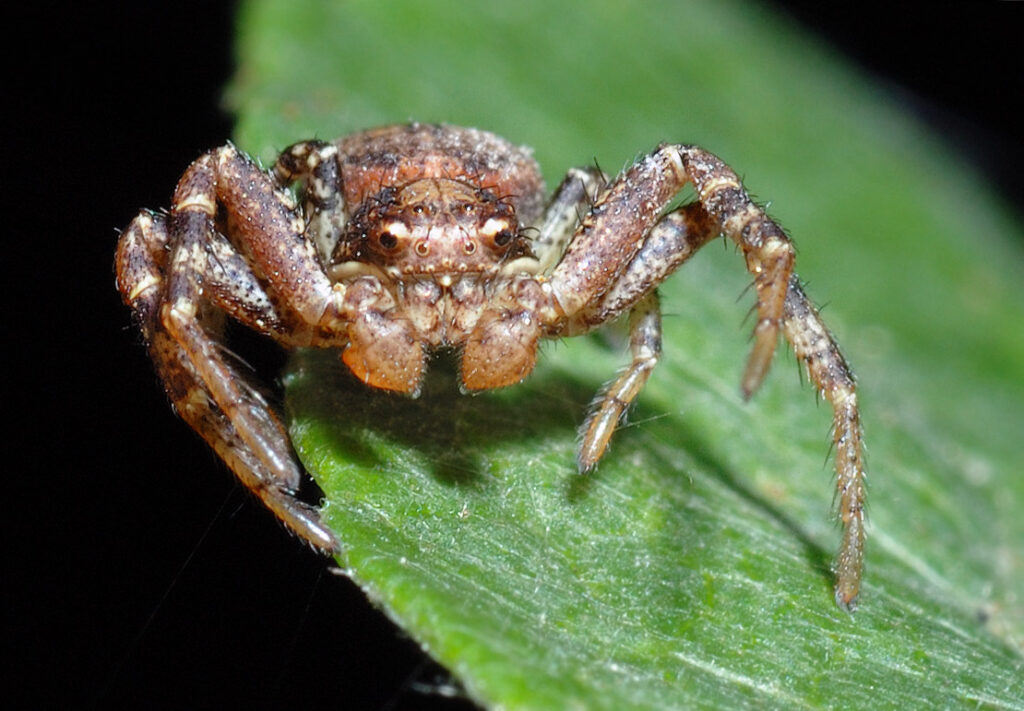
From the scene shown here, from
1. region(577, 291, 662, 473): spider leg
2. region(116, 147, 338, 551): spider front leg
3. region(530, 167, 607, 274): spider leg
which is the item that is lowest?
region(116, 147, 338, 551): spider front leg

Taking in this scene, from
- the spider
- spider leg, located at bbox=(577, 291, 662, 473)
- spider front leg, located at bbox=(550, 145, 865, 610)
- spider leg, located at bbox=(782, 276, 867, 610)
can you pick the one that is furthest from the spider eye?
spider leg, located at bbox=(782, 276, 867, 610)

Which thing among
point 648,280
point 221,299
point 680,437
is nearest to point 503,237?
point 648,280

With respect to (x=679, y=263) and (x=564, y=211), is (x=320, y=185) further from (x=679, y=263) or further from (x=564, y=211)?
(x=679, y=263)

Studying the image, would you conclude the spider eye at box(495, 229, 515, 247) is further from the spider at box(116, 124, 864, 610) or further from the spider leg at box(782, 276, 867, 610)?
the spider leg at box(782, 276, 867, 610)

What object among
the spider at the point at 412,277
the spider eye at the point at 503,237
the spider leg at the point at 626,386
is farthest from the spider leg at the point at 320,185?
the spider leg at the point at 626,386

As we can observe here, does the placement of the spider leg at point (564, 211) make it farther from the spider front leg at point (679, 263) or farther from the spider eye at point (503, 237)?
the spider eye at point (503, 237)
